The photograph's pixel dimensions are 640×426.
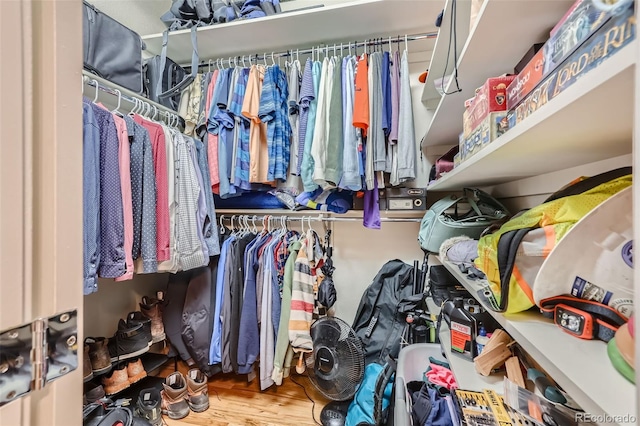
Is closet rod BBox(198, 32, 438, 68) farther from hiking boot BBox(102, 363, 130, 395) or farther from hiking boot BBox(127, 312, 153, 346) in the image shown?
hiking boot BBox(102, 363, 130, 395)

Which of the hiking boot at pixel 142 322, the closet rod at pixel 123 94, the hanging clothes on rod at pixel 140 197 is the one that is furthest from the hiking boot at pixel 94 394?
the closet rod at pixel 123 94

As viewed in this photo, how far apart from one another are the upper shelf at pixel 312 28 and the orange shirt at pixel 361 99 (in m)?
0.24

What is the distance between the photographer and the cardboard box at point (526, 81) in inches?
19.7

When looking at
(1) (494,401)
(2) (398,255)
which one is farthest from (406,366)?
(2) (398,255)

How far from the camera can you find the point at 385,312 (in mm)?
1477

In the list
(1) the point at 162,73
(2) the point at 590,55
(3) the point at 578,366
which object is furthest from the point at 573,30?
(1) the point at 162,73

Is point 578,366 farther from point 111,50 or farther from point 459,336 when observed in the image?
point 111,50

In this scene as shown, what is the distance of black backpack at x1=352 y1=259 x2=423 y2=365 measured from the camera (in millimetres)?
1380

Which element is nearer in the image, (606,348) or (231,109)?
(606,348)

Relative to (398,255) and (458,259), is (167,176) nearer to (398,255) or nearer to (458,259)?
(458,259)

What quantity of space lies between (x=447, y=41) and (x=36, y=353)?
4.41 ft

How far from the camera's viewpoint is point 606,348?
1.29ft

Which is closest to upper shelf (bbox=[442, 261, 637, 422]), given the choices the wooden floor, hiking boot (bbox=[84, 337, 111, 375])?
the wooden floor

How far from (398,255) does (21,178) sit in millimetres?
1673
